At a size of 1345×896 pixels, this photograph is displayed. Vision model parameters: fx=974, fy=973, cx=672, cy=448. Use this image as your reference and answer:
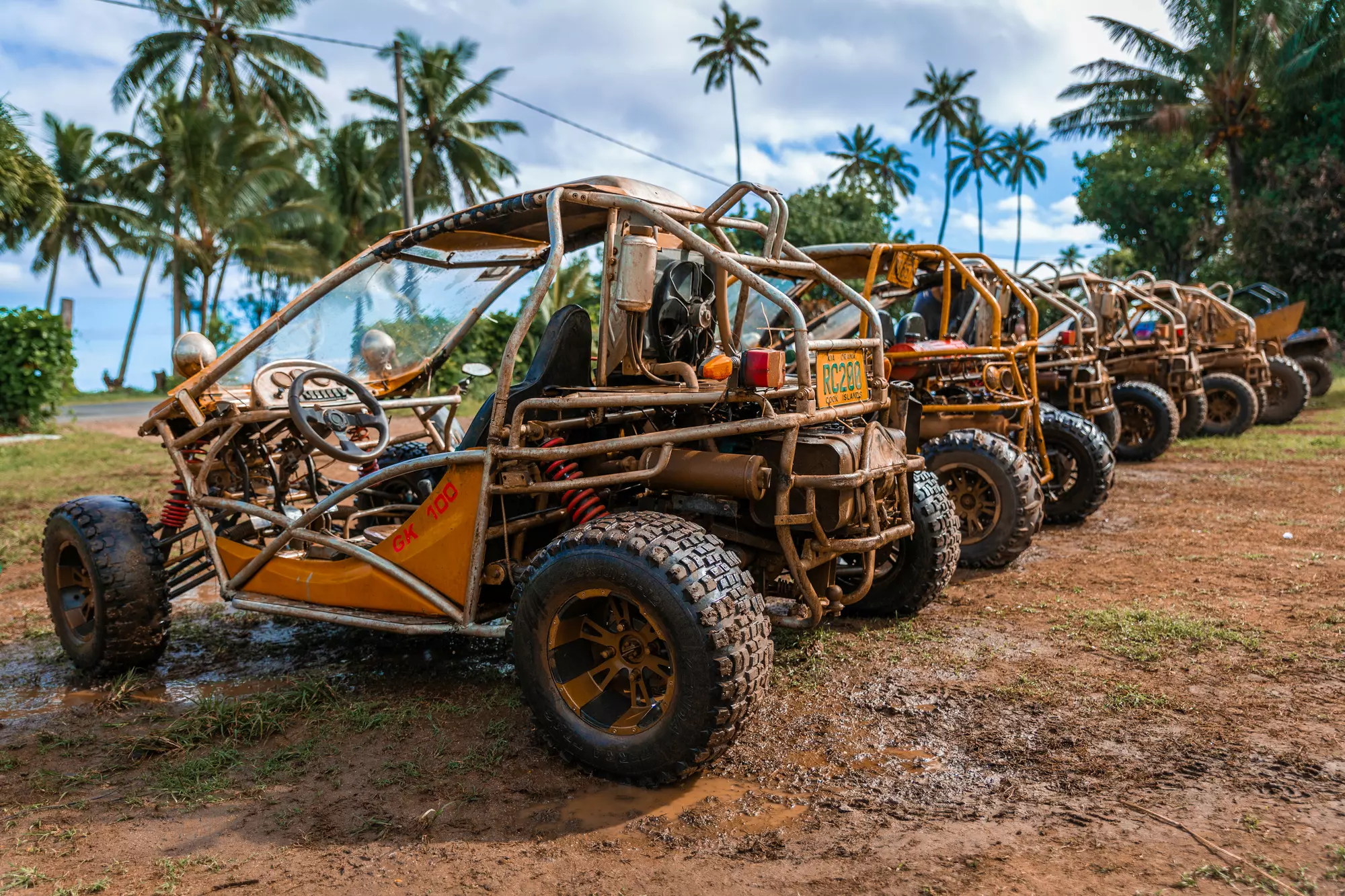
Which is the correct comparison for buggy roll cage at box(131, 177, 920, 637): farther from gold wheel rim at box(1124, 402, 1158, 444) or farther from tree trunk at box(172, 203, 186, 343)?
tree trunk at box(172, 203, 186, 343)

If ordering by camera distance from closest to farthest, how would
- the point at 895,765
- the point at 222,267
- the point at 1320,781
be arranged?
the point at 1320,781 → the point at 895,765 → the point at 222,267

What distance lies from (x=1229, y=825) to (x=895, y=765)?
991 mm

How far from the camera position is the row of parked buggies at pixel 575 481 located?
10.6 ft

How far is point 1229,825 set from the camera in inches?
111

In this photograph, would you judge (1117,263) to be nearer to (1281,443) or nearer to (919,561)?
(1281,443)

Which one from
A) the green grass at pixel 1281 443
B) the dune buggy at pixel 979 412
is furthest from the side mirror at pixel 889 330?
the green grass at pixel 1281 443

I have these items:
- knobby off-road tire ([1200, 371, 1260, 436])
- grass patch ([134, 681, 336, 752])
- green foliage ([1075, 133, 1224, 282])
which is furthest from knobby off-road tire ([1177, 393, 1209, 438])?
green foliage ([1075, 133, 1224, 282])

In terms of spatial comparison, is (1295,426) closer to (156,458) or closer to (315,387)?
(315,387)

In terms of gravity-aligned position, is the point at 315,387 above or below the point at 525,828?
above

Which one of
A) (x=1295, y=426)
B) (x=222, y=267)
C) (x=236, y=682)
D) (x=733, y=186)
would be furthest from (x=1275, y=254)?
(x=222, y=267)

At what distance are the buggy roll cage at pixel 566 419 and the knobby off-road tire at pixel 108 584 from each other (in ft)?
0.88

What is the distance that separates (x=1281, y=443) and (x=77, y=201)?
37.7 m

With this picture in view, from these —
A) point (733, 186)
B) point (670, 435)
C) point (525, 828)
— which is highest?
point (733, 186)

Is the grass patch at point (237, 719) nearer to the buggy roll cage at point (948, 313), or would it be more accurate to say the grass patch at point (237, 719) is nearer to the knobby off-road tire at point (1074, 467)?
the buggy roll cage at point (948, 313)
